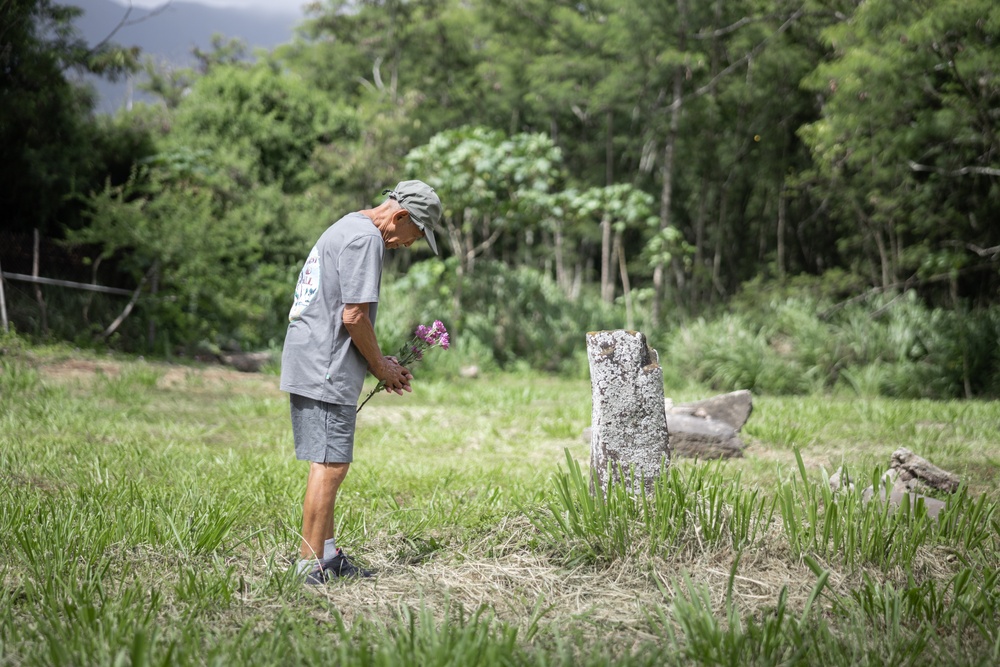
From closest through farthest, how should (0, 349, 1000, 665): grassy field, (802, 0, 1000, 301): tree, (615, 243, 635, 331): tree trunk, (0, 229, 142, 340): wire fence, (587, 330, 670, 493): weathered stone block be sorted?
(0, 349, 1000, 665): grassy field → (587, 330, 670, 493): weathered stone block → (802, 0, 1000, 301): tree → (0, 229, 142, 340): wire fence → (615, 243, 635, 331): tree trunk

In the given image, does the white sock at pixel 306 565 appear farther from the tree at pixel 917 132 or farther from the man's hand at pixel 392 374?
the tree at pixel 917 132

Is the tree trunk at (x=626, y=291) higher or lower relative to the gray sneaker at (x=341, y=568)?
higher

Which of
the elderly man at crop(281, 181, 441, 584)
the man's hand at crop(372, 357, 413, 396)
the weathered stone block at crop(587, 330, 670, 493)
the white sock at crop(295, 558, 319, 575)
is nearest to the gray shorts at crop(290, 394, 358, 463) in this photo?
the elderly man at crop(281, 181, 441, 584)

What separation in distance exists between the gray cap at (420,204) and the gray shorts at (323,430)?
2.45ft

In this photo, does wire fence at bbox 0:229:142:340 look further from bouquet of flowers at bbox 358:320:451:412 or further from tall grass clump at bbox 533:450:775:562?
tall grass clump at bbox 533:450:775:562

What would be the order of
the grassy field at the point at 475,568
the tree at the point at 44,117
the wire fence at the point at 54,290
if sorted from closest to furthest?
the grassy field at the point at 475,568
the wire fence at the point at 54,290
the tree at the point at 44,117

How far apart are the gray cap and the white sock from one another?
4.24ft

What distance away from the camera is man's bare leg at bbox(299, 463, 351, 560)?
3.06 meters

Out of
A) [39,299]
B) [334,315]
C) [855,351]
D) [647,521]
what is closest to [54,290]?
[39,299]

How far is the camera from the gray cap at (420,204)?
3146 mm

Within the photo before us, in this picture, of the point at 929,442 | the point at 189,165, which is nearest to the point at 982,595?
the point at 929,442

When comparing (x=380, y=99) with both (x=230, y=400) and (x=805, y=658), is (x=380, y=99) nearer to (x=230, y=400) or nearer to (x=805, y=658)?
(x=230, y=400)

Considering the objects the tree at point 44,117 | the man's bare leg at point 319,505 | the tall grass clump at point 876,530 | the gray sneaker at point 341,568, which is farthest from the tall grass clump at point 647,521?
the tree at point 44,117

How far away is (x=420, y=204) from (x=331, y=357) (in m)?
0.68
